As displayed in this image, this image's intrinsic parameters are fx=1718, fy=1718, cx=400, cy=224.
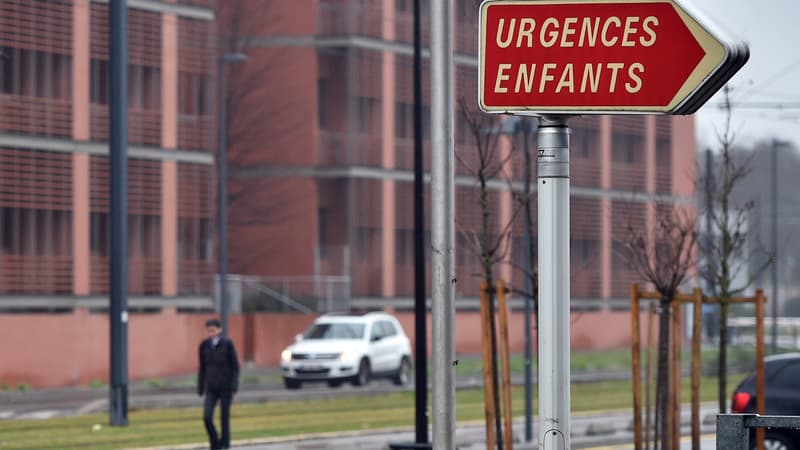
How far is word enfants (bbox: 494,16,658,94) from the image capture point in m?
6.00

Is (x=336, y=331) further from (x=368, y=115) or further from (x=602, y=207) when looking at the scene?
(x=602, y=207)

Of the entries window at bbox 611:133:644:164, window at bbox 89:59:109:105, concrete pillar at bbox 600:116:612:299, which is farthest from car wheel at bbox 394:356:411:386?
window at bbox 611:133:644:164

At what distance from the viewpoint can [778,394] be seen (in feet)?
59.4

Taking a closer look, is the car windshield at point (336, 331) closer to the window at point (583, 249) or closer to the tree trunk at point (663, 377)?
the tree trunk at point (663, 377)

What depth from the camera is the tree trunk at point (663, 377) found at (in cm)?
1584

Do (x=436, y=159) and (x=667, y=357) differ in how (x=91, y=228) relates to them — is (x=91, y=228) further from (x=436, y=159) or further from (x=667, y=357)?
(x=436, y=159)

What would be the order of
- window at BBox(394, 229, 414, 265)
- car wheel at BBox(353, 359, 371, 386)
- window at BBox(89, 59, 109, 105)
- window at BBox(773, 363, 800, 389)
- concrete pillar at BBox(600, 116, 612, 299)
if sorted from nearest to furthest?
1. window at BBox(773, 363, 800, 389)
2. car wheel at BBox(353, 359, 371, 386)
3. window at BBox(89, 59, 109, 105)
4. window at BBox(394, 229, 414, 265)
5. concrete pillar at BBox(600, 116, 612, 299)

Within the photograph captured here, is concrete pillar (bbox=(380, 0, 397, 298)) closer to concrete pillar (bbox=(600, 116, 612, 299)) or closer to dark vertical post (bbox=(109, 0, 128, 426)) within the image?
concrete pillar (bbox=(600, 116, 612, 299))

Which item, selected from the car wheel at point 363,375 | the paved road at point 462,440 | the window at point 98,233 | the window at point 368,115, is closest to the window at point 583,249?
the window at point 368,115

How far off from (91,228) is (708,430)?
23721 millimetres

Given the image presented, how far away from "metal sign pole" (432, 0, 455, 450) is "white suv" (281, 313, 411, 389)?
28875mm

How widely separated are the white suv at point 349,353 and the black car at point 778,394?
65.9 feet

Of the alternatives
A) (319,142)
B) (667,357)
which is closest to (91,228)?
(319,142)

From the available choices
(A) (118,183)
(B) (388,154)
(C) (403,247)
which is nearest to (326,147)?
(B) (388,154)
